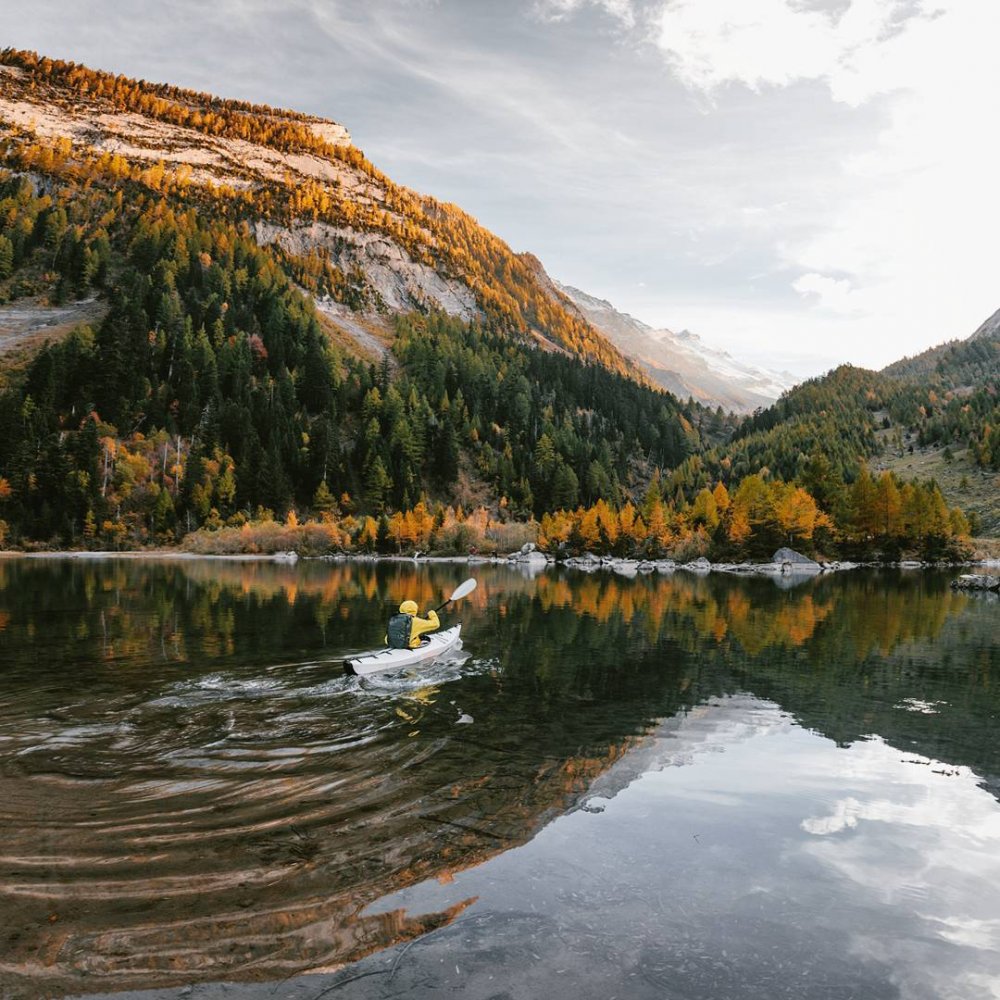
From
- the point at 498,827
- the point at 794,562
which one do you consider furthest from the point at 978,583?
the point at 498,827

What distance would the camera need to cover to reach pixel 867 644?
38781 millimetres

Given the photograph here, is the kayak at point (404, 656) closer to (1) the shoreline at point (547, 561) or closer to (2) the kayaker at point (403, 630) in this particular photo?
(2) the kayaker at point (403, 630)

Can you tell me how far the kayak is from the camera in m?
26.8

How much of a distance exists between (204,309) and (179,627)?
175 m

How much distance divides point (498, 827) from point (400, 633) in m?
16.6

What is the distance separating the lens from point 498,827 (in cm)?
1366

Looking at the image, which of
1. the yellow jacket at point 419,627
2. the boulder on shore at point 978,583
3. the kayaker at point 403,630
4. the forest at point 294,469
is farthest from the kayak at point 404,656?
the forest at point 294,469

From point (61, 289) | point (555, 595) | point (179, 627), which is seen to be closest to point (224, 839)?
point (179, 627)

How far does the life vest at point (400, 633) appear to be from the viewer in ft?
97.2

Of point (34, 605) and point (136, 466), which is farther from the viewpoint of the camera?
point (136, 466)

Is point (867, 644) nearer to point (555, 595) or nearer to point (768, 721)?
point (768, 721)

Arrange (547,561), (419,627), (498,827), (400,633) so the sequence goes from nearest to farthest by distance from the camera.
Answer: (498,827) < (400,633) < (419,627) < (547,561)

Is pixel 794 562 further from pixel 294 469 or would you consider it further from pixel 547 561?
pixel 294 469

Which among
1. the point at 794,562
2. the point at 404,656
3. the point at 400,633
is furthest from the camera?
the point at 794,562
